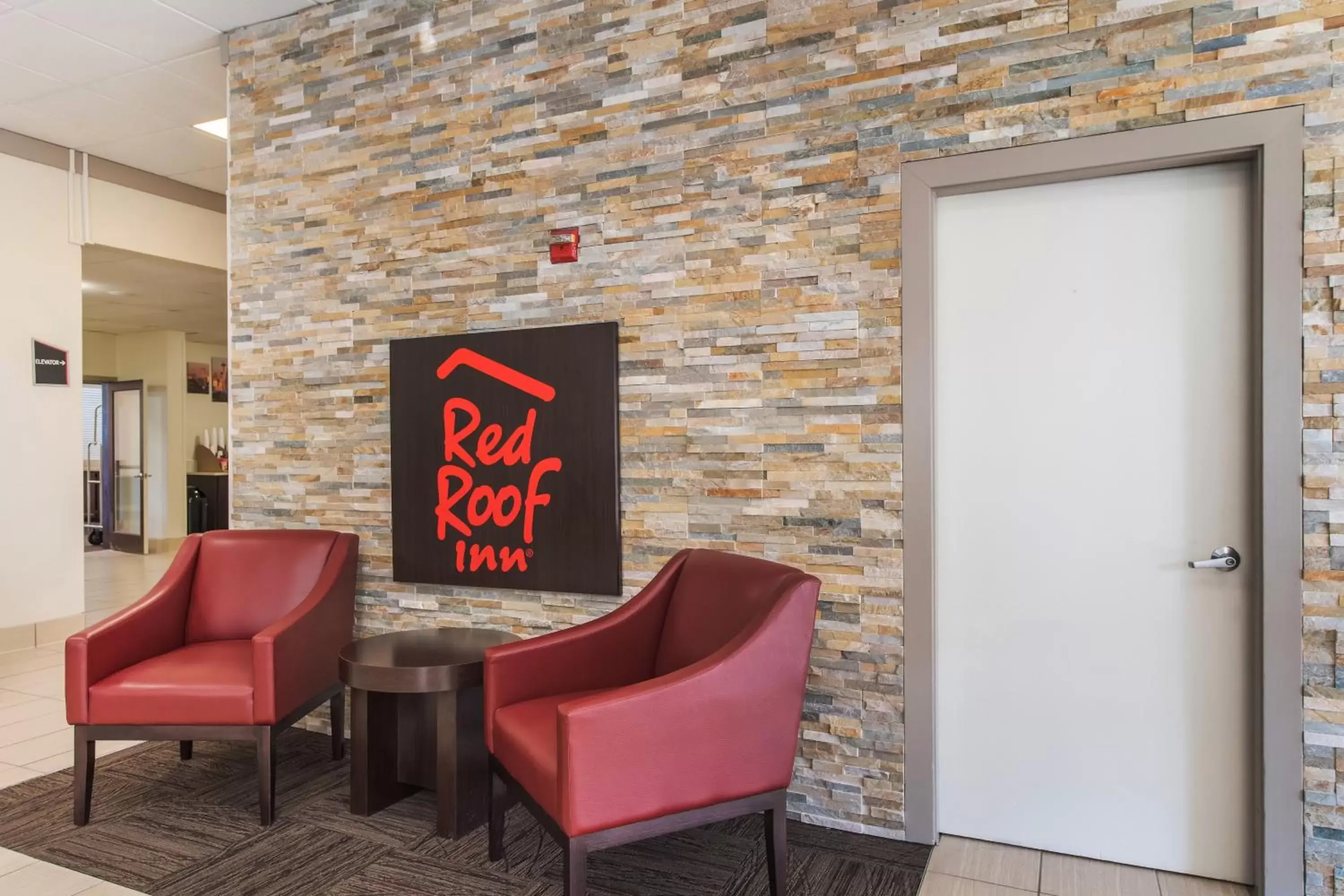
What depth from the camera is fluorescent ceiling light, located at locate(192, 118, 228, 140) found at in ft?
16.5

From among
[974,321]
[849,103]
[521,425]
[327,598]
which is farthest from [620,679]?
[849,103]

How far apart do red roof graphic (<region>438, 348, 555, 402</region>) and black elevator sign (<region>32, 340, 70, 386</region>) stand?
369 centimetres

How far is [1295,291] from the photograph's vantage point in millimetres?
2348

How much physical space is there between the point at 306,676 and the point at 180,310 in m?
7.40

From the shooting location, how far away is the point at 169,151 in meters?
5.55

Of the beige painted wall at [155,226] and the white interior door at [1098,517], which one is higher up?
the beige painted wall at [155,226]

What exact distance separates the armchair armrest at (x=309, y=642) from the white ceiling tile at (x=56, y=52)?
2.66 metres

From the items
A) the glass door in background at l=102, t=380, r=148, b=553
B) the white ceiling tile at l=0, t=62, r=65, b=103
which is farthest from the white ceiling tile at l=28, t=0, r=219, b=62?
the glass door in background at l=102, t=380, r=148, b=553

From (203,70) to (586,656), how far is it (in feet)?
12.1

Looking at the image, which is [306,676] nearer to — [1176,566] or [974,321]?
[974,321]

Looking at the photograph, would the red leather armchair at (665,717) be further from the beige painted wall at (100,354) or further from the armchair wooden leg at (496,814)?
the beige painted wall at (100,354)

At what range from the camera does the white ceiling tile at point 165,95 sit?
444 centimetres

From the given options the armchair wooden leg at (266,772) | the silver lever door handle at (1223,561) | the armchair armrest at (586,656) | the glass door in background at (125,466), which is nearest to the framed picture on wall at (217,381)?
the glass door in background at (125,466)

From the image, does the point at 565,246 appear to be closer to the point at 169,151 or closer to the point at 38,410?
the point at 169,151
